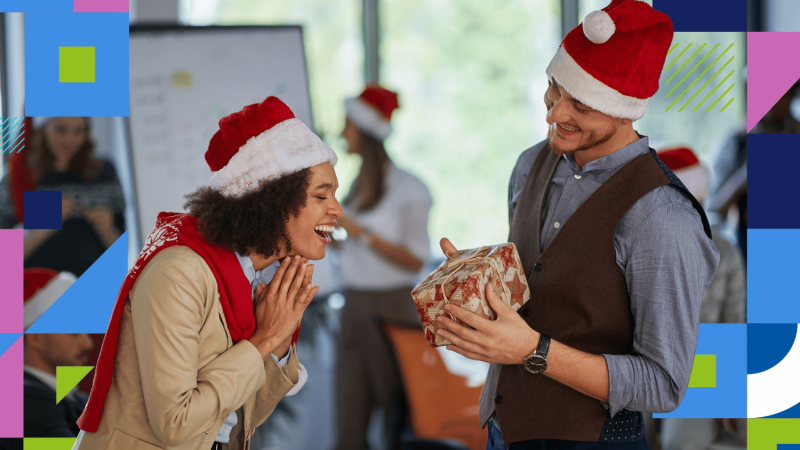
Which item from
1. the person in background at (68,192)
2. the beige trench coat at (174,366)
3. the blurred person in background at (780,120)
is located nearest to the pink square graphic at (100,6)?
the person in background at (68,192)

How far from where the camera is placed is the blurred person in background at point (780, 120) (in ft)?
11.0

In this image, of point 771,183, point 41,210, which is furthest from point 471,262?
point 41,210

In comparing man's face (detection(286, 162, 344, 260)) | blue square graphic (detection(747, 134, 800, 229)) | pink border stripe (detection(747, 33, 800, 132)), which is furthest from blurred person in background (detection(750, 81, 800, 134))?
man's face (detection(286, 162, 344, 260))

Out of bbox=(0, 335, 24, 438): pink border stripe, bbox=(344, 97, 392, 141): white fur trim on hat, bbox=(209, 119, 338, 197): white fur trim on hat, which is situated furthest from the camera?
bbox=(344, 97, 392, 141): white fur trim on hat

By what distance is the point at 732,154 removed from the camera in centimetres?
383

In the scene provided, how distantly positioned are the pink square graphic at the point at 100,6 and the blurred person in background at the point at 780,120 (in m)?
3.31

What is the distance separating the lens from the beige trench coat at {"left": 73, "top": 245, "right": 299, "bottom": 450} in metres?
1.27

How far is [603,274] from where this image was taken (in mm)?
1394

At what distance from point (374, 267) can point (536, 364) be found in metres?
2.07

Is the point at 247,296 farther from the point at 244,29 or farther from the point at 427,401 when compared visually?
the point at 244,29

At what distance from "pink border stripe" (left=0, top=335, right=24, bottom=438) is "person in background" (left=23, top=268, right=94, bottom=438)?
0.10 ft

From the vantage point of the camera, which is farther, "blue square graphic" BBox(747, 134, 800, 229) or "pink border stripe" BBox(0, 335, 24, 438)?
"blue square graphic" BBox(747, 134, 800, 229)

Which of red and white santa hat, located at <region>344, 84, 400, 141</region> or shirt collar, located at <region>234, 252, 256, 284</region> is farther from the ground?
red and white santa hat, located at <region>344, 84, 400, 141</region>

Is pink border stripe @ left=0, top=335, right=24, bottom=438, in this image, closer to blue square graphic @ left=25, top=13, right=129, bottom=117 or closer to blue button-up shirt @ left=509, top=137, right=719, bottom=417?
blue square graphic @ left=25, top=13, right=129, bottom=117
